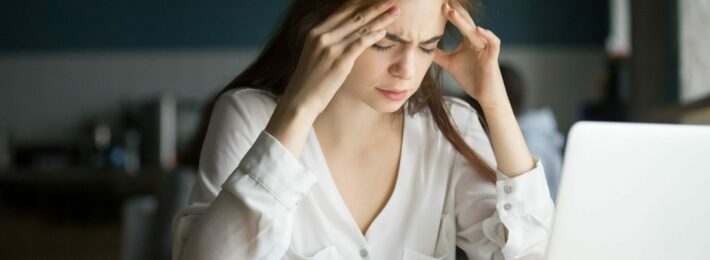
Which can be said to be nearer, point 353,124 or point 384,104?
point 384,104

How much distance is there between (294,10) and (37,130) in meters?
6.09

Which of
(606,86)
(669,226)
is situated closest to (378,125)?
(669,226)

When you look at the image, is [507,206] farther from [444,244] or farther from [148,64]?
[148,64]

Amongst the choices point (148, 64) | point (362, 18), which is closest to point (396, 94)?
point (362, 18)

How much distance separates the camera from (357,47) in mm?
1284

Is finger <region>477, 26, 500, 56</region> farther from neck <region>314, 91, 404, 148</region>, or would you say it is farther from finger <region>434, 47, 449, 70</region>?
neck <region>314, 91, 404, 148</region>

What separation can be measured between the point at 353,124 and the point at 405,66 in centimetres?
21

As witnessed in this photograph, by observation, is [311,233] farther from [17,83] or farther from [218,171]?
[17,83]

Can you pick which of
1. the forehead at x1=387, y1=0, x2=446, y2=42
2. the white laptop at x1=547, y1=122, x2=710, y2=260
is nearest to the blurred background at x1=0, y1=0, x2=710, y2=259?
the forehead at x1=387, y1=0, x2=446, y2=42

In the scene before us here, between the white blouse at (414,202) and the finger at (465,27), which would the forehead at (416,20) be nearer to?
the finger at (465,27)

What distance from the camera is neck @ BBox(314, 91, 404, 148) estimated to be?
60.3 inches

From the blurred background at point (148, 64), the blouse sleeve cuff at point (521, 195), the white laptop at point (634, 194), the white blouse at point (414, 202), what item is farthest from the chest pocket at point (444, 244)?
the blurred background at point (148, 64)

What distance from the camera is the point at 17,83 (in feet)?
23.8

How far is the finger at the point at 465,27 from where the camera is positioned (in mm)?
1378
